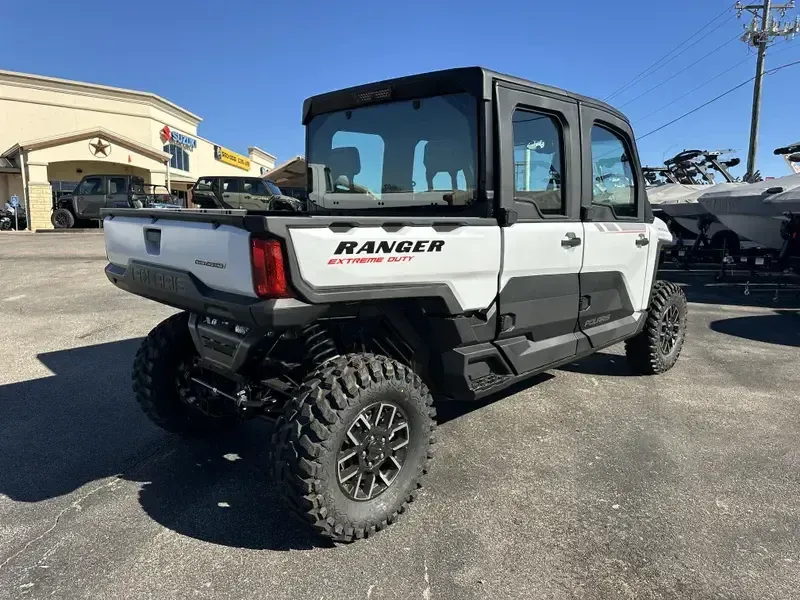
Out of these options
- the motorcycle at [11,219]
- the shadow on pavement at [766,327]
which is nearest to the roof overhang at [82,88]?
the motorcycle at [11,219]

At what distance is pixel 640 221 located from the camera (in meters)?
4.64

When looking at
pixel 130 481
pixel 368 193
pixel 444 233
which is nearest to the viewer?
pixel 444 233

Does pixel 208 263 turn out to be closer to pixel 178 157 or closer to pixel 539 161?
pixel 539 161

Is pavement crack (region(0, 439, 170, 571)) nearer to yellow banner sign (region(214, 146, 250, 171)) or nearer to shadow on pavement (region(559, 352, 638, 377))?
shadow on pavement (region(559, 352, 638, 377))

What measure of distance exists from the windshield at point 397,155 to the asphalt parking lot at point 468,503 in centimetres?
170

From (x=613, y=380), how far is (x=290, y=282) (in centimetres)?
400

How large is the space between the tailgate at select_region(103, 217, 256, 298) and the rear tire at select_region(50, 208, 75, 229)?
20.6m

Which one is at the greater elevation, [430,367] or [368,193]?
[368,193]

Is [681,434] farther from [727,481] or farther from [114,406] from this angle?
[114,406]

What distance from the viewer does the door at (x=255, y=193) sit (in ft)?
61.9

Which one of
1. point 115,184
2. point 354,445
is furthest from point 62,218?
point 354,445

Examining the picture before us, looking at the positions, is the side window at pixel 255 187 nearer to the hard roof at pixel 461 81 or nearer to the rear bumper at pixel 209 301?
the hard roof at pixel 461 81

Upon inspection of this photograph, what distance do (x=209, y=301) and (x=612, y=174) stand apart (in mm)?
3185

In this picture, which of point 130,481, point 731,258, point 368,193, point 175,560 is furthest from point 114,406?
point 731,258
